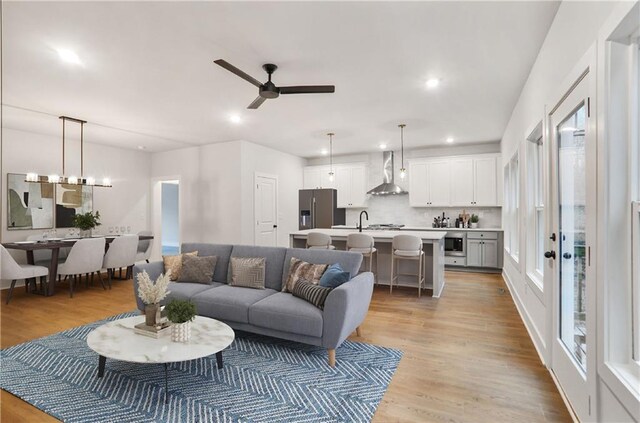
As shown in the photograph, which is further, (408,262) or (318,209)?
(318,209)

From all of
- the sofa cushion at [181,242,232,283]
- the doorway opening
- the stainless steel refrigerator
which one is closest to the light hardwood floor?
the sofa cushion at [181,242,232,283]

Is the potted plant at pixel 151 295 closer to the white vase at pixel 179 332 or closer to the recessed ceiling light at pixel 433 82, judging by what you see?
the white vase at pixel 179 332

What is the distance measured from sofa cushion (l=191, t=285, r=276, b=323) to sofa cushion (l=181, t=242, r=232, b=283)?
1.66 feet

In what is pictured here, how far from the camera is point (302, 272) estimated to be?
11.0 ft

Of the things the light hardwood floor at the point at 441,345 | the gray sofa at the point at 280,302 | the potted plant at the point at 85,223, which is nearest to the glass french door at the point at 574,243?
the light hardwood floor at the point at 441,345

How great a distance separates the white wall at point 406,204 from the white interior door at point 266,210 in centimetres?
198

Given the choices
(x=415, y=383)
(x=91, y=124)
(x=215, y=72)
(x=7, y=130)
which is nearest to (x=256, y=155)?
(x=91, y=124)

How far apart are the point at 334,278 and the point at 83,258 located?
4.45m

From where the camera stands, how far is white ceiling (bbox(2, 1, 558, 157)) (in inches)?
97.5

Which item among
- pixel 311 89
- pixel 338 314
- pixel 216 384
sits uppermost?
pixel 311 89

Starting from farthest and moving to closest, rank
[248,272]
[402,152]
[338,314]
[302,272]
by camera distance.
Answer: [402,152]
[248,272]
[302,272]
[338,314]

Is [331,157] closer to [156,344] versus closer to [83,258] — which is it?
[83,258]

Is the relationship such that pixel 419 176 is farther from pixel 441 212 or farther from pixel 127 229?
pixel 127 229

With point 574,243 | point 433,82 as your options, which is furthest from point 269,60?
point 574,243
